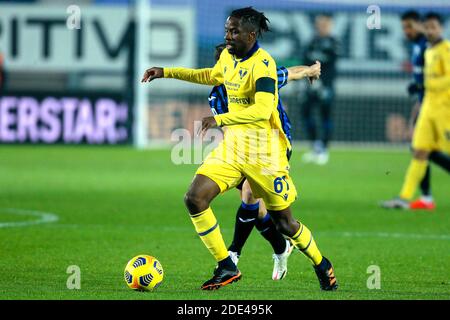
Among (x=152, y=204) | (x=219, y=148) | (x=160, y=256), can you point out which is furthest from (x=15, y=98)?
(x=219, y=148)

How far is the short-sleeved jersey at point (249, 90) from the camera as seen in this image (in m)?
7.46

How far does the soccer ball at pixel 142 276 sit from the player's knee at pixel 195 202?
1.59ft

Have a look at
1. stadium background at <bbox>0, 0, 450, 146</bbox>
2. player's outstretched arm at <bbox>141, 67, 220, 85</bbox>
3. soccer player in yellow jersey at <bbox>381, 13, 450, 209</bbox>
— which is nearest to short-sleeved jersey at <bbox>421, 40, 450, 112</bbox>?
soccer player in yellow jersey at <bbox>381, 13, 450, 209</bbox>

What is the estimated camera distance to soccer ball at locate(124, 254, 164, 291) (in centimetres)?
730

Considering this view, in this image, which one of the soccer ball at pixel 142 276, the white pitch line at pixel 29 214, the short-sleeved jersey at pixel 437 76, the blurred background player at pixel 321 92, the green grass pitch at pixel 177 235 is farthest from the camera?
the blurred background player at pixel 321 92

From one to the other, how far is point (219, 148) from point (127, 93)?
16191 millimetres

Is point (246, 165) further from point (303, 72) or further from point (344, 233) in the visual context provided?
point (344, 233)

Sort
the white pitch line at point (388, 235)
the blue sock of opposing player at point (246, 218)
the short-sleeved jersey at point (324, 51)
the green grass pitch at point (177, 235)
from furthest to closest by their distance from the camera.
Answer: the short-sleeved jersey at point (324, 51)
the white pitch line at point (388, 235)
the blue sock of opposing player at point (246, 218)
the green grass pitch at point (177, 235)

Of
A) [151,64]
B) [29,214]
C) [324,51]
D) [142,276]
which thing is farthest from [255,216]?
[151,64]

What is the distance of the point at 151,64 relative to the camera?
2397cm

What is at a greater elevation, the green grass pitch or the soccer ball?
the soccer ball

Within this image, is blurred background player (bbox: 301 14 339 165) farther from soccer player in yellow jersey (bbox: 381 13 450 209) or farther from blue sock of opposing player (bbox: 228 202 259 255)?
blue sock of opposing player (bbox: 228 202 259 255)

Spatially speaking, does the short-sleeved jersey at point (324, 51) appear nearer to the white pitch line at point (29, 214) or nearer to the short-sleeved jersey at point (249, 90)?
the white pitch line at point (29, 214)

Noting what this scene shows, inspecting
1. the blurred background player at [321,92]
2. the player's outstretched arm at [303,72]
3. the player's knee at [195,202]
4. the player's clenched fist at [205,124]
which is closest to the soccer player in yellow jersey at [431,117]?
the player's outstretched arm at [303,72]
